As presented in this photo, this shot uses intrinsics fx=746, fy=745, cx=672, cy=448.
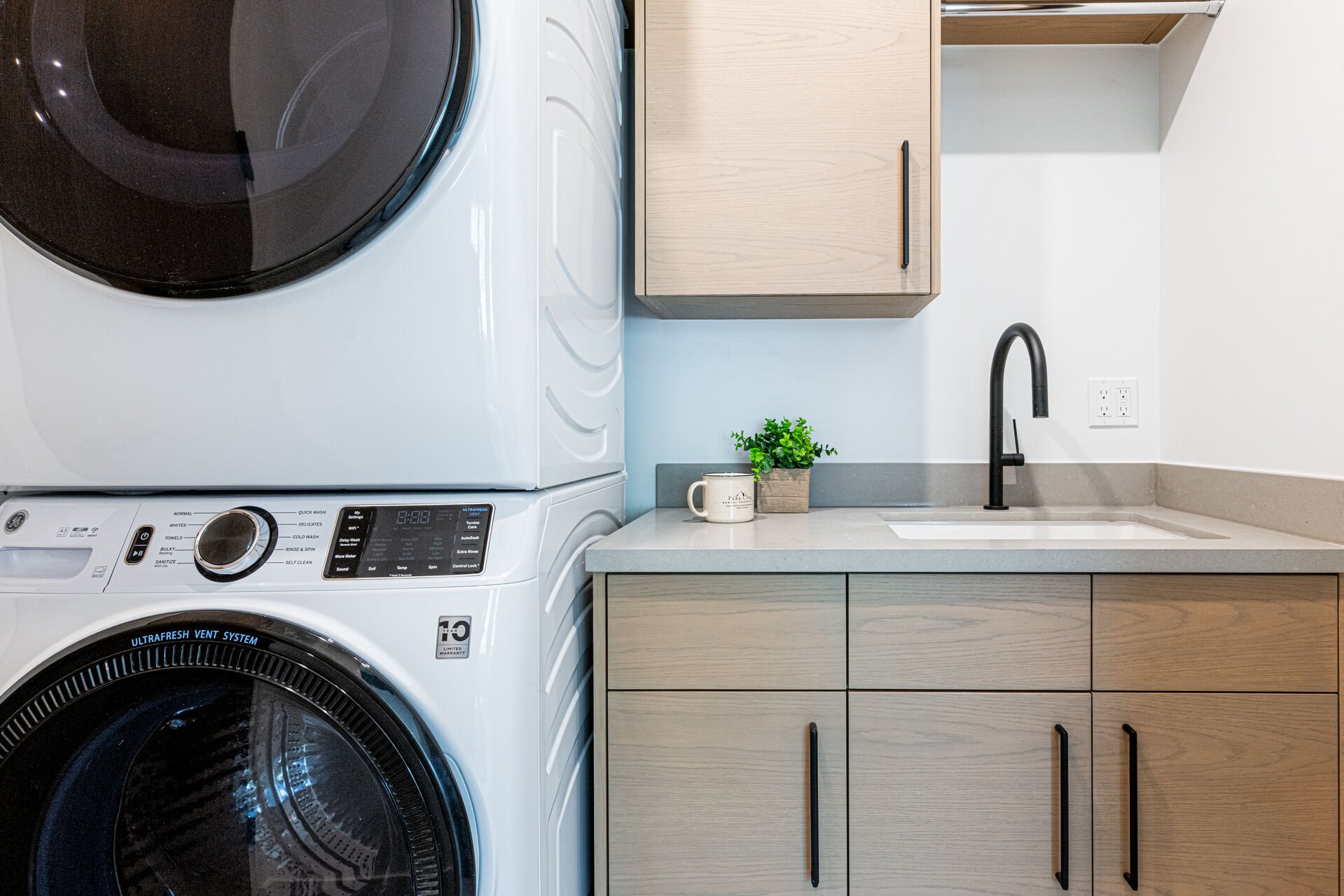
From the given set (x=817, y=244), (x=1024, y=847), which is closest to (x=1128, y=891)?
(x=1024, y=847)

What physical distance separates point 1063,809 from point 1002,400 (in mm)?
791

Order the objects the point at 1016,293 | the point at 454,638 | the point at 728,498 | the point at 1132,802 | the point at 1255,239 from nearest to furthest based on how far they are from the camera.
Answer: the point at 454,638 < the point at 1132,802 < the point at 1255,239 < the point at 728,498 < the point at 1016,293

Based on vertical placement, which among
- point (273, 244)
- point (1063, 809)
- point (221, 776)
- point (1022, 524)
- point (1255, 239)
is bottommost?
point (1063, 809)

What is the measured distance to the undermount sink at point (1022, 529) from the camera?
1.45m

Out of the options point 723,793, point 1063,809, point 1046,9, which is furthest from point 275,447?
point 1046,9

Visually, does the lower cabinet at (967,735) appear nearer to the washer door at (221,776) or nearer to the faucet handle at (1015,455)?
the washer door at (221,776)

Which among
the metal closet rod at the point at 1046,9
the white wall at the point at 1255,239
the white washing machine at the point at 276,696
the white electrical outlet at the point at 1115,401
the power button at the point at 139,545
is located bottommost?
the white washing machine at the point at 276,696

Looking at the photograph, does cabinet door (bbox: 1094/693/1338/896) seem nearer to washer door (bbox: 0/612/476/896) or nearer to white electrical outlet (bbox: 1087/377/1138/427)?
white electrical outlet (bbox: 1087/377/1138/427)

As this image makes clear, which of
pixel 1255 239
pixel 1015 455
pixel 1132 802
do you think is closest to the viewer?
pixel 1132 802

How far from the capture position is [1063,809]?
1029mm

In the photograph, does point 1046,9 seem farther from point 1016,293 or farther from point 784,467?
point 784,467

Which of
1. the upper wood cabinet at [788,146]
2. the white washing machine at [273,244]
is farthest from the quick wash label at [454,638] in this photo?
the upper wood cabinet at [788,146]

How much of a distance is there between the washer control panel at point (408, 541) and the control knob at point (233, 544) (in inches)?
3.1

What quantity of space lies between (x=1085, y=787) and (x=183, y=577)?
1.19 meters
